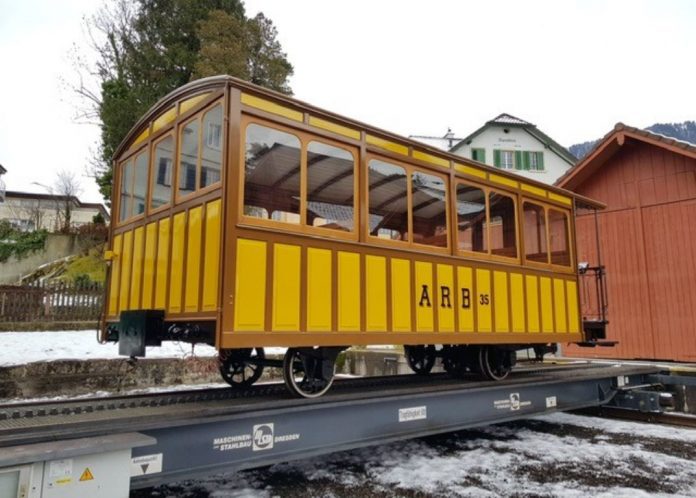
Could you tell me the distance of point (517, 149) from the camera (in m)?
29.3

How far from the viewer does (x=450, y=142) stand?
110ft

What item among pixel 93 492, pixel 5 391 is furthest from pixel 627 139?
pixel 5 391

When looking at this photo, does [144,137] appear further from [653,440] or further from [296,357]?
[653,440]

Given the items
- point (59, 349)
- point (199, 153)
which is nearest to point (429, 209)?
point (199, 153)

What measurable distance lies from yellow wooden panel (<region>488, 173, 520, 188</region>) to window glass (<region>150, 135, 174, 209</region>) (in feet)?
12.3

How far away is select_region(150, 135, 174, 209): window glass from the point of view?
15.8ft

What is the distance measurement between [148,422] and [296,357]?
1.49 metres

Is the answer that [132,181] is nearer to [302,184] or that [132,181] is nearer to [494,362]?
[302,184]

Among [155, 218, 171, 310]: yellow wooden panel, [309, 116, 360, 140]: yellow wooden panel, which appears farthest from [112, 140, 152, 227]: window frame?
[309, 116, 360, 140]: yellow wooden panel

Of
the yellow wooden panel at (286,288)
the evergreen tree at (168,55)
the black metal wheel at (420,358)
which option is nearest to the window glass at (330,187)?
the yellow wooden panel at (286,288)

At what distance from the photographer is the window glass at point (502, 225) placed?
621 cm

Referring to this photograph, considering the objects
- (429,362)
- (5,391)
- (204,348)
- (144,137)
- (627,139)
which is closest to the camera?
(144,137)

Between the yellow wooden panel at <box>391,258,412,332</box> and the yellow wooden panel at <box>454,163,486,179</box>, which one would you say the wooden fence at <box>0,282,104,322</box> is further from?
the yellow wooden panel at <box>454,163,486,179</box>

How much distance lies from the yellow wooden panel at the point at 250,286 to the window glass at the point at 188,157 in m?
0.90
